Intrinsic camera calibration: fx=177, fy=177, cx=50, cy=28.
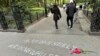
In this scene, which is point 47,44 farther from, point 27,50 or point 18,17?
point 18,17

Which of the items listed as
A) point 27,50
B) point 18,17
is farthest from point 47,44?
point 18,17

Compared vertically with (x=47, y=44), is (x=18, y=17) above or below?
above

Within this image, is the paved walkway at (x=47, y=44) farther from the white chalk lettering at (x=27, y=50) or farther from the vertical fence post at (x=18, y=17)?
the vertical fence post at (x=18, y=17)

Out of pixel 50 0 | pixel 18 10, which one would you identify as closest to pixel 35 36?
pixel 18 10

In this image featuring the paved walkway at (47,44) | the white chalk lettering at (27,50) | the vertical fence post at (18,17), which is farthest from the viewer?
the vertical fence post at (18,17)

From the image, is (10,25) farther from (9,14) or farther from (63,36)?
(63,36)

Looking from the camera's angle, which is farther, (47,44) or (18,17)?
(18,17)

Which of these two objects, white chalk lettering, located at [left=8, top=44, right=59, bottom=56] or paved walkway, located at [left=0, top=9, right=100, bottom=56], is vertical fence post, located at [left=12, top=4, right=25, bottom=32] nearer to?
paved walkway, located at [left=0, top=9, right=100, bottom=56]

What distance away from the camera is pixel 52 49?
306 inches

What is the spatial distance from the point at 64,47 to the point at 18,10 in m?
4.97

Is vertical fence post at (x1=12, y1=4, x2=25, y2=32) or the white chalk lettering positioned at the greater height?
vertical fence post at (x1=12, y1=4, x2=25, y2=32)

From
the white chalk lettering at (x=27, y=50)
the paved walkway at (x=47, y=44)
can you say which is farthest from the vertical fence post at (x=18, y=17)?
the white chalk lettering at (x=27, y=50)

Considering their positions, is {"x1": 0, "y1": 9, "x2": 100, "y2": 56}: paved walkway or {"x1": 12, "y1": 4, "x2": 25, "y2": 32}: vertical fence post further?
{"x1": 12, "y1": 4, "x2": 25, "y2": 32}: vertical fence post

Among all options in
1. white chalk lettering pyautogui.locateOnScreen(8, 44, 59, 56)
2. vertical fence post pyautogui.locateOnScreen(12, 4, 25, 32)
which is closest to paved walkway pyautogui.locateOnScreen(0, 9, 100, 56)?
white chalk lettering pyautogui.locateOnScreen(8, 44, 59, 56)
